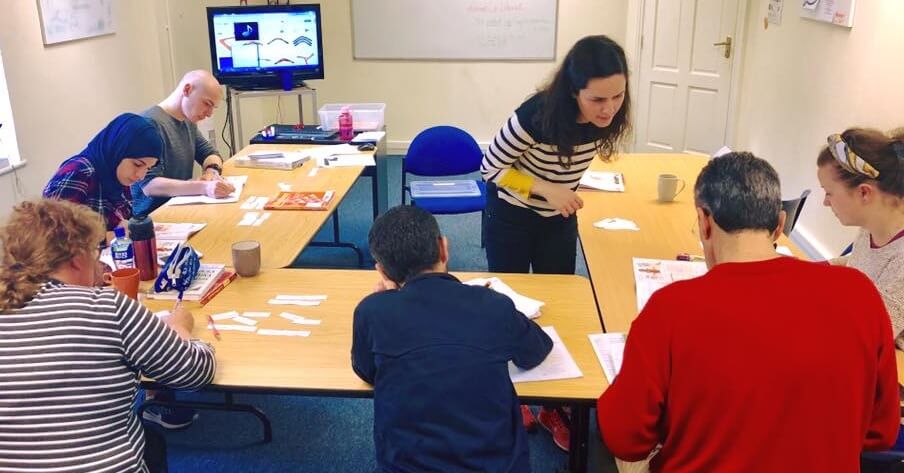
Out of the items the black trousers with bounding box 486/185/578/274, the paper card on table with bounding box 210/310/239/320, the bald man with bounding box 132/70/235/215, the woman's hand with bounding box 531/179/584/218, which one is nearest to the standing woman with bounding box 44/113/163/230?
the bald man with bounding box 132/70/235/215

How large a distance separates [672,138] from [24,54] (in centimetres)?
468

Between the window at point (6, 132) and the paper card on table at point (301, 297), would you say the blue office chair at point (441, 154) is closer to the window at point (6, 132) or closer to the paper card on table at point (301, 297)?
the window at point (6, 132)

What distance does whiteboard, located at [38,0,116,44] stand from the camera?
153 inches

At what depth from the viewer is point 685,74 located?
19.6ft

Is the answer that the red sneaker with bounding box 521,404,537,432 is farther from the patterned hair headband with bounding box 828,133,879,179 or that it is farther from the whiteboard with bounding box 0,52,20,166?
the whiteboard with bounding box 0,52,20,166

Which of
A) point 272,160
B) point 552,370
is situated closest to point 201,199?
point 272,160

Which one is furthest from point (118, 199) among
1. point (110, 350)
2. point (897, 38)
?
point (897, 38)

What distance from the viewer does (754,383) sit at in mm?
1188

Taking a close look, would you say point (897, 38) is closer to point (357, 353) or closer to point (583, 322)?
point (583, 322)

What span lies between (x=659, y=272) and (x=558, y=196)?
40 cm

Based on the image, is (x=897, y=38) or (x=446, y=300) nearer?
(x=446, y=300)

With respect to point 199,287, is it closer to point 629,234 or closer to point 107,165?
point 107,165

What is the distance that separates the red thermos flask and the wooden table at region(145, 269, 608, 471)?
0.56 feet

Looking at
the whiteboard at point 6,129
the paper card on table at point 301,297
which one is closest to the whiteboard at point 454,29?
the whiteboard at point 6,129
